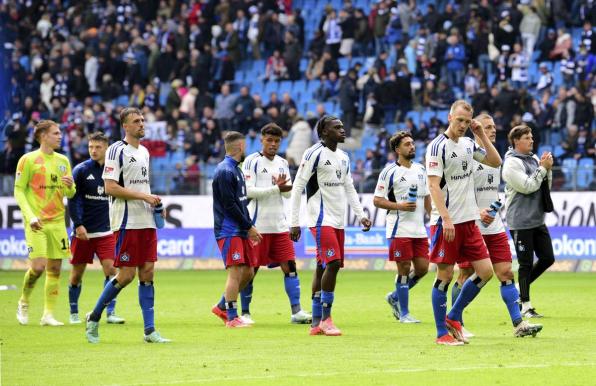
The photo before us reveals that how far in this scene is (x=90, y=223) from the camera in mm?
17047

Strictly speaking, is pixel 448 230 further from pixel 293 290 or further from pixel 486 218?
pixel 293 290

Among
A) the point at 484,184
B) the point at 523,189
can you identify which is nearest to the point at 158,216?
the point at 484,184

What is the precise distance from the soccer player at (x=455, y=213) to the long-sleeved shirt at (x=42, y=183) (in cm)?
570

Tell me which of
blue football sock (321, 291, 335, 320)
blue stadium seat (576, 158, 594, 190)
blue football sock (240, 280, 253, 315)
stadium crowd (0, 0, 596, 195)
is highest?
stadium crowd (0, 0, 596, 195)

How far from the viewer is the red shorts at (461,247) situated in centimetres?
1307

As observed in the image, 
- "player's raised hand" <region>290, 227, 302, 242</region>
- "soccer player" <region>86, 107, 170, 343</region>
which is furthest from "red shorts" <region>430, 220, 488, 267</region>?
"soccer player" <region>86, 107, 170, 343</region>

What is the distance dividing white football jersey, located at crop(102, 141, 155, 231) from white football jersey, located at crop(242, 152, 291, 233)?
12.2ft

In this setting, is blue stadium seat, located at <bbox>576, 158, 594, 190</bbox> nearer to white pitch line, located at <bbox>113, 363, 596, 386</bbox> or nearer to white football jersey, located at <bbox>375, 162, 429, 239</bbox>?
white football jersey, located at <bbox>375, 162, 429, 239</bbox>

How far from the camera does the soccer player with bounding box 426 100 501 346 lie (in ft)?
42.8

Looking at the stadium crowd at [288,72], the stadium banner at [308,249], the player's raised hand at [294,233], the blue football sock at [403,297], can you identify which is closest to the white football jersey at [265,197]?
the blue football sock at [403,297]

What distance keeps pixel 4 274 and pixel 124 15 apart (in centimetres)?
1408

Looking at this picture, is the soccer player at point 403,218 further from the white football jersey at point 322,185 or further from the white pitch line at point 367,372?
the white pitch line at point 367,372

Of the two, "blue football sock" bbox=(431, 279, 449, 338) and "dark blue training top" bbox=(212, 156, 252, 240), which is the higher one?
"dark blue training top" bbox=(212, 156, 252, 240)

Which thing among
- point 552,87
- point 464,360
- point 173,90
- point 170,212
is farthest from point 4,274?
point 464,360
